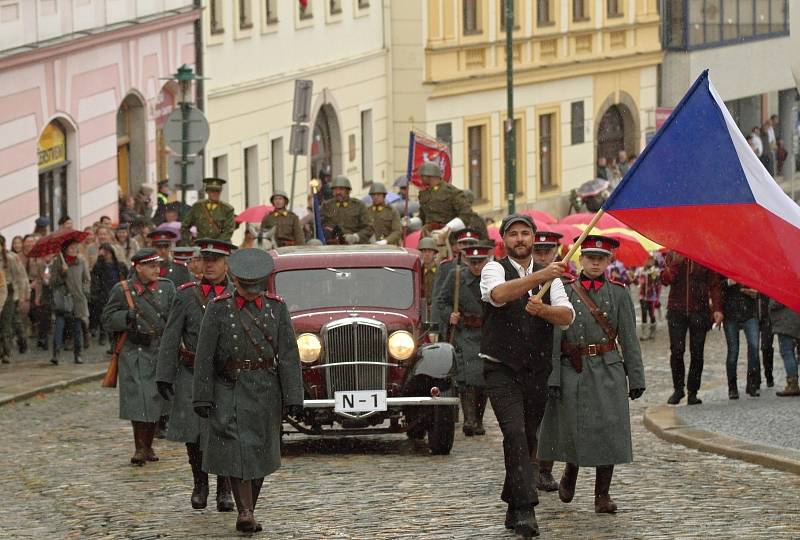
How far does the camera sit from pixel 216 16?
44812mm

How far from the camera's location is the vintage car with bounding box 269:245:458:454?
1959 centimetres

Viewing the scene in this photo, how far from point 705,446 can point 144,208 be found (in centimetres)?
1897

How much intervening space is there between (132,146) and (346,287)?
20.9 metres

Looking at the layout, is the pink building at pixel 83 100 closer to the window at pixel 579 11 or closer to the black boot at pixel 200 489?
the black boot at pixel 200 489

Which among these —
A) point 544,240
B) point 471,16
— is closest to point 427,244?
point 544,240

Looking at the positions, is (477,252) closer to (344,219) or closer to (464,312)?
(464,312)

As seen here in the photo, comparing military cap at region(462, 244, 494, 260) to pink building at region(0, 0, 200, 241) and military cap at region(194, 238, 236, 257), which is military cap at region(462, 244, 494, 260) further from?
pink building at region(0, 0, 200, 241)

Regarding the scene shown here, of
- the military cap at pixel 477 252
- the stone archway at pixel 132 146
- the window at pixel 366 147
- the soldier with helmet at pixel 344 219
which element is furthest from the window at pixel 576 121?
the military cap at pixel 477 252

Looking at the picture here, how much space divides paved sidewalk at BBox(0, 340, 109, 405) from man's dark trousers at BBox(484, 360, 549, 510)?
11035mm

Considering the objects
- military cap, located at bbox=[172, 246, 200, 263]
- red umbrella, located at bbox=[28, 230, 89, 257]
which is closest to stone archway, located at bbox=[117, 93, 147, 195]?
red umbrella, located at bbox=[28, 230, 89, 257]

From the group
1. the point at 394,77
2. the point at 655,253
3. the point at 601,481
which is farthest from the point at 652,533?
the point at 394,77

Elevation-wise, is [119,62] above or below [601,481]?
above

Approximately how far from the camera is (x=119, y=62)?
3934 centimetres

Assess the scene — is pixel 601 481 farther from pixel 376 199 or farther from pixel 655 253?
pixel 655 253
